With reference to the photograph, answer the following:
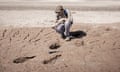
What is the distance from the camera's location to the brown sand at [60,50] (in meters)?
6.97

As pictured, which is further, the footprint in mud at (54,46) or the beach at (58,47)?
the footprint in mud at (54,46)

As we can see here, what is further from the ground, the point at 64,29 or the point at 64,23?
the point at 64,23

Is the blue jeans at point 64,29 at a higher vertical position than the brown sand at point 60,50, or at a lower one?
higher

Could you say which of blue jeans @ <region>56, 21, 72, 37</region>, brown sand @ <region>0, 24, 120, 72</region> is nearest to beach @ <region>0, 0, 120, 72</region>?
brown sand @ <region>0, 24, 120, 72</region>

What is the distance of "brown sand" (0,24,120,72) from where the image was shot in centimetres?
697

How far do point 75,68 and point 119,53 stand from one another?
1436 millimetres

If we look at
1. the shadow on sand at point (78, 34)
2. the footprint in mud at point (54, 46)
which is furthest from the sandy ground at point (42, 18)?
the footprint in mud at point (54, 46)

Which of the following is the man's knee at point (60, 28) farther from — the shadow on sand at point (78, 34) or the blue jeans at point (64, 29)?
the shadow on sand at point (78, 34)

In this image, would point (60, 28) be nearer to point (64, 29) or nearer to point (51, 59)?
point (64, 29)

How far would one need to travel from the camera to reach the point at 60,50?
7.93 m

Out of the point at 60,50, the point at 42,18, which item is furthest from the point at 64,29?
the point at 42,18

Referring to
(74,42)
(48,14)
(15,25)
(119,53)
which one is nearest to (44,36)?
(74,42)

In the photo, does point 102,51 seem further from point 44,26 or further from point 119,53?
point 44,26

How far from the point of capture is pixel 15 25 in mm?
10305
